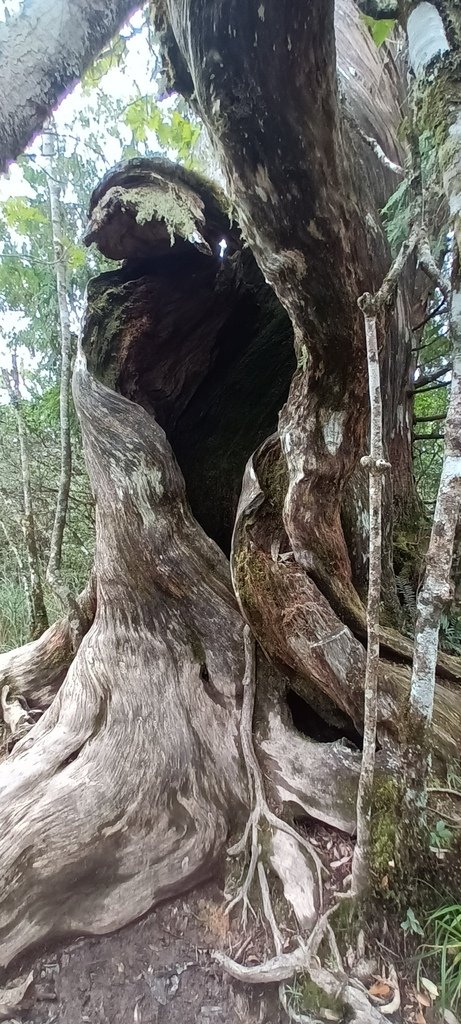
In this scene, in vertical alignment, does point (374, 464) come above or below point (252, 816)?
above

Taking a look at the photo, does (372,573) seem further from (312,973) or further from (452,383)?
(312,973)

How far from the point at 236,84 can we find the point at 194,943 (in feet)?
9.82

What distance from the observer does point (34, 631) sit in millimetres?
4723

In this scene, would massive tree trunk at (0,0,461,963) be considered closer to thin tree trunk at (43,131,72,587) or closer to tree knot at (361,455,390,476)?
thin tree trunk at (43,131,72,587)

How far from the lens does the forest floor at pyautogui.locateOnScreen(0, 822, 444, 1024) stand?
1750 millimetres

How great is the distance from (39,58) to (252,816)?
2817 millimetres

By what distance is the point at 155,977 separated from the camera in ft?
6.37

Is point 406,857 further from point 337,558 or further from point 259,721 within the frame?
point 337,558

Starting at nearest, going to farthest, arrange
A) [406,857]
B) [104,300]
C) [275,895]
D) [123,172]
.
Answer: [406,857] < [275,895] < [123,172] < [104,300]

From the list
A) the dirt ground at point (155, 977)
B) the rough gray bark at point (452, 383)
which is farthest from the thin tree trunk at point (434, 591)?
the dirt ground at point (155, 977)

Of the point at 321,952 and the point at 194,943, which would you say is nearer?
the point at 321,952

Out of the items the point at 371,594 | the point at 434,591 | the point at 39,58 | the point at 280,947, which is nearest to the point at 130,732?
the point at 280,947

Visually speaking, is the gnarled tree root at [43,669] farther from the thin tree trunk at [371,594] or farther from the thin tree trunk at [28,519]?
the thin tree trunk at [371,594]

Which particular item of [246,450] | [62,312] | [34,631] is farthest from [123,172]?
[34,631]
